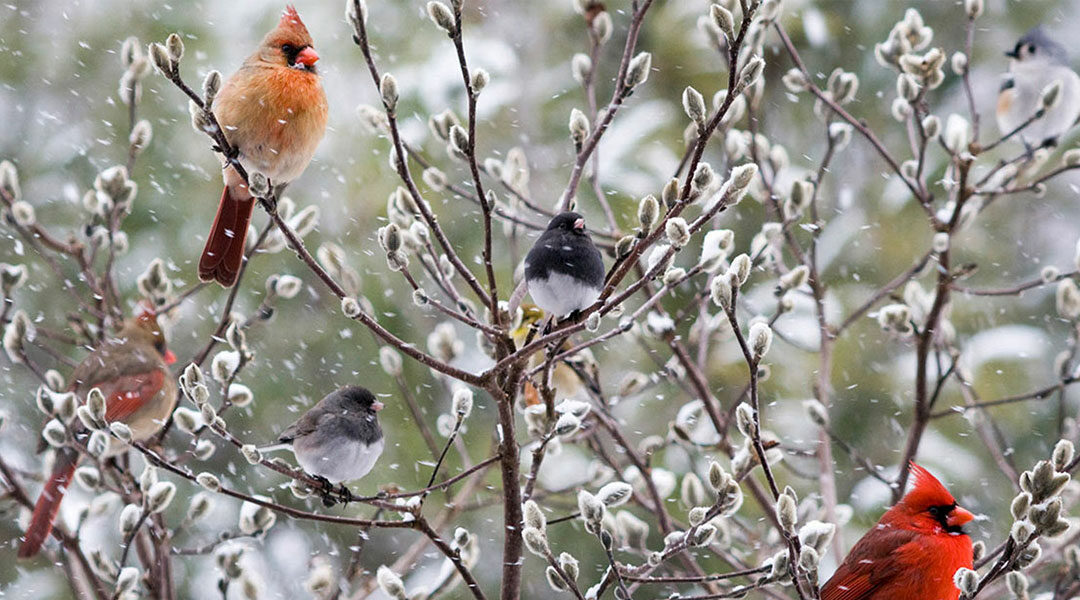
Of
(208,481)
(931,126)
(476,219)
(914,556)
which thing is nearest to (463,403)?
(208,481)

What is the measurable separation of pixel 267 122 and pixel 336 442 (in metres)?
0.59

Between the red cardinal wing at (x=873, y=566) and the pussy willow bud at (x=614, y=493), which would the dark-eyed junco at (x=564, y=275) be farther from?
the red cardinal wing at (x=873, y=566)

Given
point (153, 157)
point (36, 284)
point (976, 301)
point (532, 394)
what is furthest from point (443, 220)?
point (976, 301)

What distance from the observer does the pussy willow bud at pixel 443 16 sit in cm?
165

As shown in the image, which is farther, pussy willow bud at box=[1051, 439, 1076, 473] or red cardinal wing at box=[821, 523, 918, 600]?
red cardinal wing at box=[821, 523, 918, 600]

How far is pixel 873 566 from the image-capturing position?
7.13 ft

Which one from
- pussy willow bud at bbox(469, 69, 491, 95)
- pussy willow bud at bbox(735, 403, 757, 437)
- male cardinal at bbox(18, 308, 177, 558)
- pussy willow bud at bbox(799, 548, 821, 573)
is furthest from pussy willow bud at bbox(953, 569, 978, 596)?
male cardinal at bbox(18, 308, 177, 558)

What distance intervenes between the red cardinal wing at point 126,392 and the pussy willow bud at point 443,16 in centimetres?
135

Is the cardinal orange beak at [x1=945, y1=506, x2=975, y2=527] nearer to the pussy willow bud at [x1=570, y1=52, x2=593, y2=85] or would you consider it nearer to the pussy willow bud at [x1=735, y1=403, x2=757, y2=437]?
the pussy willow bud at [x1=735, y1=403, x2=757, y2=437]

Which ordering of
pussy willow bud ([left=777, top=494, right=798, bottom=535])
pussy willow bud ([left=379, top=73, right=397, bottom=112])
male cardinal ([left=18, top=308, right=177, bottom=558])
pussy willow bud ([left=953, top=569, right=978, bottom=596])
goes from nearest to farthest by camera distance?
pussy willow bud ([left=953, top=569, right=978, bottom=596]), pussy willow bud ([left=777, top=494, right=798, bottom=535]), pussy willow bud ([left=379, top=73, right=397, bottom=112]), male cardinal ([left=18, top=308, right=177, bottom=558])

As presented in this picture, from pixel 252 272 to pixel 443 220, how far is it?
739 millimetres

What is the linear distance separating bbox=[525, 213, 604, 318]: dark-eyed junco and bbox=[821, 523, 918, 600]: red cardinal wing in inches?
29.9

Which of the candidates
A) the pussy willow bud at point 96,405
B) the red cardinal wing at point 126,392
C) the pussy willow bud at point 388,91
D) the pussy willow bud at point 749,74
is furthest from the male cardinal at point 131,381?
the pussy willow bud at point 749,74

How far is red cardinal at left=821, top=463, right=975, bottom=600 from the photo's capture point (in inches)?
85.3
